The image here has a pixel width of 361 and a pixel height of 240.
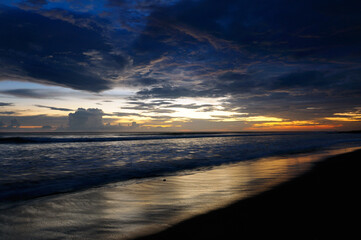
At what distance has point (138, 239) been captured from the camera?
308 centimetres

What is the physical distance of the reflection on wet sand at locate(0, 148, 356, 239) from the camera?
134 inches

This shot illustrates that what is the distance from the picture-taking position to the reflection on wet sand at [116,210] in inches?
134

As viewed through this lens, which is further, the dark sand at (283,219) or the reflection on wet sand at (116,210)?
the reflection on wet sand at (116,210)

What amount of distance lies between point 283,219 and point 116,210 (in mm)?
3228

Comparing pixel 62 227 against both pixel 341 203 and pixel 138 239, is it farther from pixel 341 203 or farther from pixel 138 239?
pixel 341 203

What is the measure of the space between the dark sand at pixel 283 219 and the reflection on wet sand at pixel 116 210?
41 cm

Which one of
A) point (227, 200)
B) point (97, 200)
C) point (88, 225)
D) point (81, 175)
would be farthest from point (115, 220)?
point (81, 175)

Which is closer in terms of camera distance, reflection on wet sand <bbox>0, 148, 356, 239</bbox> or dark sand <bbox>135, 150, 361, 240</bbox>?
dark sand <bbox>135, 150, 361, 240</bbox>

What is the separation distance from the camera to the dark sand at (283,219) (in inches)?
123

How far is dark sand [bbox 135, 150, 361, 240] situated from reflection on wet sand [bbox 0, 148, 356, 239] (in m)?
0.41

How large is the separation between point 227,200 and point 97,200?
10.4 ft

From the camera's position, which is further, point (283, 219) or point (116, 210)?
point (116, 210)

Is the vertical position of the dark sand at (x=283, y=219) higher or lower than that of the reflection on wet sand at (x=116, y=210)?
higher

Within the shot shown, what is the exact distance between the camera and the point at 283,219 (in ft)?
12.2
